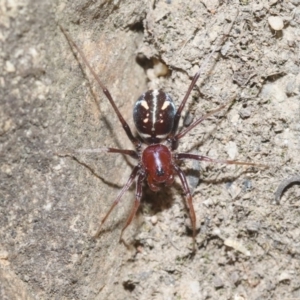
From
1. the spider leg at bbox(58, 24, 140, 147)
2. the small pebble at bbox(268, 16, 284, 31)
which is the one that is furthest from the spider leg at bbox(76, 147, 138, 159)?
the small pebble at bbox(268, 16, 284, 31)

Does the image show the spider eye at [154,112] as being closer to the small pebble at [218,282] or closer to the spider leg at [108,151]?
the spider leg at [108,151]

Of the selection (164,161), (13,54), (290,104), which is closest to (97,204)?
(164,161)

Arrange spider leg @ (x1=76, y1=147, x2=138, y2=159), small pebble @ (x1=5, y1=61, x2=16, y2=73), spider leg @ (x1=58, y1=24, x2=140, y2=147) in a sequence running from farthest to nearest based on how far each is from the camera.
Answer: spider leg @ (x1=76, y1=147, x2=138, y2=159) → spider leg @ (x1=58, y1=24, x2=140, y2=147) → small pebble @ (x1=5, y1=61, x2=16, y2=73)

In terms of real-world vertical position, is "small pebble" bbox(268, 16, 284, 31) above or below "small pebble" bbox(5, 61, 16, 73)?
above

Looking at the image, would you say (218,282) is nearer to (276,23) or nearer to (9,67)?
(276,23)

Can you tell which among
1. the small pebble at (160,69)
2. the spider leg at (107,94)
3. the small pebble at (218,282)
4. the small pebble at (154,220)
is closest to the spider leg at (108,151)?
the spider leg at (107,94)

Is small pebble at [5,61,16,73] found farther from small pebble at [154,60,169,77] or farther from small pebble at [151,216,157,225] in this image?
small pebble at [151,216,157,225]
